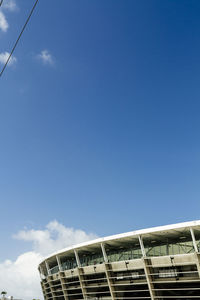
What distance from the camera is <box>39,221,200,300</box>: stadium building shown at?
30.3 metres

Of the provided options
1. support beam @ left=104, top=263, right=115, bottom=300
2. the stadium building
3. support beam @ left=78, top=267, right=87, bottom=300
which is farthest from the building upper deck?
support beam @ left=78, top=267, right=87, bottom=300

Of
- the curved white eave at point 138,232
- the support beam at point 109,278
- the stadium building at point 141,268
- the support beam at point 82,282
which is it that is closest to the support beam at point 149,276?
the stadium building at point 141,268

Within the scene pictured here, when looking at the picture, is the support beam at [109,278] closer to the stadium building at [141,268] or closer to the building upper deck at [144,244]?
the stadium building at [141,268]

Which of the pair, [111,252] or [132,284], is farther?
[111,252]

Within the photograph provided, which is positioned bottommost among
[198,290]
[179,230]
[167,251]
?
[198,290]

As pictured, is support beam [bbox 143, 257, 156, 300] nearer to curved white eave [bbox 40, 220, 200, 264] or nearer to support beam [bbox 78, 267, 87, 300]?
curved white eave [bbox 40, 220, 200, 264]

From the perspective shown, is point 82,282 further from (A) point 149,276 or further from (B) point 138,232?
(B) point 138,232

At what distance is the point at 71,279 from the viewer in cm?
4134

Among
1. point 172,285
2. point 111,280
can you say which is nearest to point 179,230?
point 172,285

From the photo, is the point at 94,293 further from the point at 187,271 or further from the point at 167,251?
the point at 187,271

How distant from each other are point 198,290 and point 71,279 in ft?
66.3

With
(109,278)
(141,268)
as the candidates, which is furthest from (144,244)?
(109,278)

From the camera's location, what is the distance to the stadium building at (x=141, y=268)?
30.3m

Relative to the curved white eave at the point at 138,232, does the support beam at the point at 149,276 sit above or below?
below
